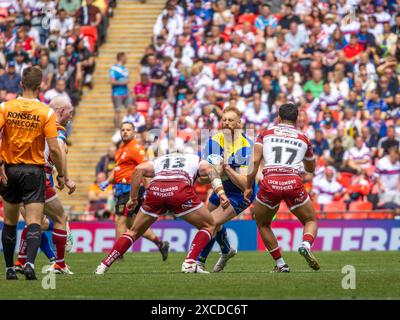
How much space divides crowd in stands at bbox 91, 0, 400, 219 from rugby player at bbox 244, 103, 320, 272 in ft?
36.0

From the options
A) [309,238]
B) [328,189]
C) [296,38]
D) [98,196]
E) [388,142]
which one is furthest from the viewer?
[296,38]

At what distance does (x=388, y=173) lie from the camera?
27969mm

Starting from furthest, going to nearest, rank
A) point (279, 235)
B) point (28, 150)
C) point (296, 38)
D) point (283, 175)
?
1. point (296, 38)
2. point (279, 235)
3. point (283, 175)
4. point (28, 150)

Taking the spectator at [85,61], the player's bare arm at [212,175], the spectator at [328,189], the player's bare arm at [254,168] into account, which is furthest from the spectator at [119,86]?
the player's bare arm at [212,175]

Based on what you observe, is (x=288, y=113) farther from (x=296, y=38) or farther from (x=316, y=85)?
(x=296, y=38)

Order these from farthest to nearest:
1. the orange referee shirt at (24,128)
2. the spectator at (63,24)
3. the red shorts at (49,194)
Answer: the spectator at (63,24) < the red shorts at (49,194) < the orange referee shirt at (24,128)

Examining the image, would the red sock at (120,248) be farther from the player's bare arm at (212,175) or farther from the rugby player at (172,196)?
the player's bare arm at (212,175)

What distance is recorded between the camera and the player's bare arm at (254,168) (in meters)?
16.7

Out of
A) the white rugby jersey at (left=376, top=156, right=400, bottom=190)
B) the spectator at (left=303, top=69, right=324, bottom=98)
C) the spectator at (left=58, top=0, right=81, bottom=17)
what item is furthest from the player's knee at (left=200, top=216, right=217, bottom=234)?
the spectator at (left=58, top=0, right=81, bottom=17)

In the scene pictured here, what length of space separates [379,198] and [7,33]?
13.2 meters

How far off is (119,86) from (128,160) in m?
10.4

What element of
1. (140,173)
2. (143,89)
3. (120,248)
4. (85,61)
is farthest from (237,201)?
(85,61)
